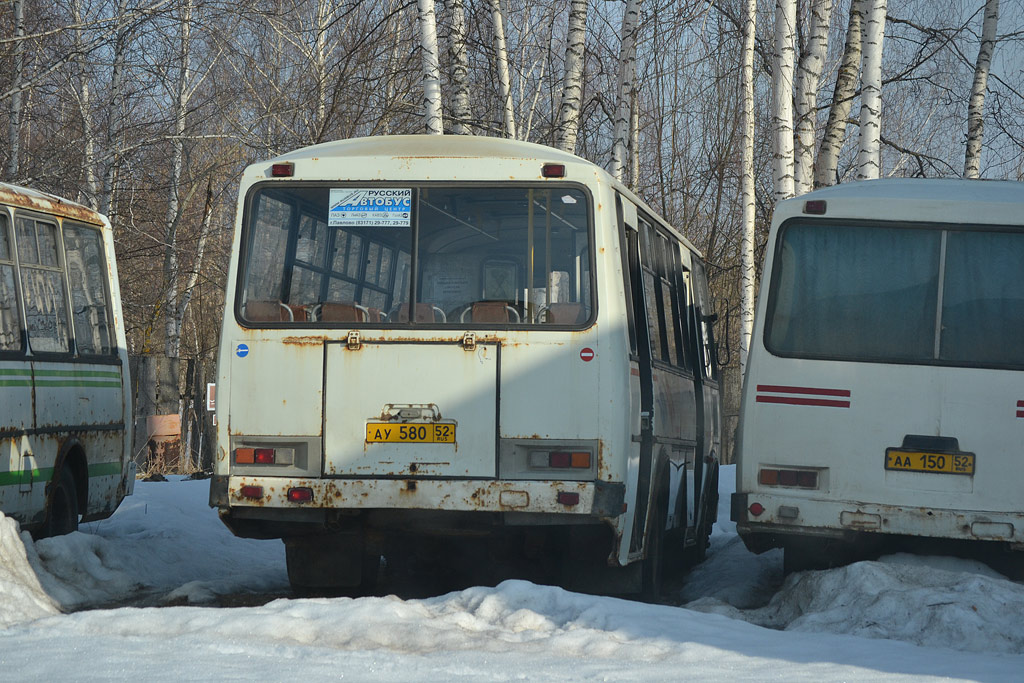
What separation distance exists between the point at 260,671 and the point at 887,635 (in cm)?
367

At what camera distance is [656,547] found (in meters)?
10.3

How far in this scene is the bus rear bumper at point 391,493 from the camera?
8.46 meters

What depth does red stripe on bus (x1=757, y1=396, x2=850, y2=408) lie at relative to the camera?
9.25 meters

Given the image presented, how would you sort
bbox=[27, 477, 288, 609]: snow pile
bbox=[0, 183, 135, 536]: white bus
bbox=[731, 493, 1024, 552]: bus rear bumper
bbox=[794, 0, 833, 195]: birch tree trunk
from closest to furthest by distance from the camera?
bbox=[731, 493, 1024, 552]: bus rear bumper → bbox=[27, 477, 288, 609]: snow pile → bbox=[0, 183, 135, 536]: white bus → bbox=[794, 0, 833, 195]: birch tree trunk

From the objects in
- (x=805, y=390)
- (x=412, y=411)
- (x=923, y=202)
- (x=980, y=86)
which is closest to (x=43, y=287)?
(x=412, y=411)

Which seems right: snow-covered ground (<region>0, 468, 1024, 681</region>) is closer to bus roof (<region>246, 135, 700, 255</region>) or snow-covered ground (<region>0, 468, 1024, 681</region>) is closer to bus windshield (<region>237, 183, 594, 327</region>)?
bus windshield (<region>237, 183, 594, 327</region>)

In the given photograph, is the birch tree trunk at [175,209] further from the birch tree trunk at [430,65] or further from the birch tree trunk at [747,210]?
the birch tree trunk at [430,65]

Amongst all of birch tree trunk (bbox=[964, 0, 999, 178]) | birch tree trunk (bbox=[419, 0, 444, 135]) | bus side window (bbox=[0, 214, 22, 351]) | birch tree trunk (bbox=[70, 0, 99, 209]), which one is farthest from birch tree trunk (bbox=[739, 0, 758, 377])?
bus side window (bbox=[0, 214, 22, 351])

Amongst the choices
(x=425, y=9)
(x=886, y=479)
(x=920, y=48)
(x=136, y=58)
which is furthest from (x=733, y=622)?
(x=136, y=58)

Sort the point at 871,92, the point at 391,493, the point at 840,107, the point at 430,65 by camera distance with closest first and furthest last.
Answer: the point at 391,493, the point at 430,65, the point at 871,92, the point at 840,107

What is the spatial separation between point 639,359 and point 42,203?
200 inches

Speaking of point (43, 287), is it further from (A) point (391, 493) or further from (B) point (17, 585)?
(A) point (391, 493)

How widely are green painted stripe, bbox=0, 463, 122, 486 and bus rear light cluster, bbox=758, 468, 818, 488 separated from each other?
5.19 m

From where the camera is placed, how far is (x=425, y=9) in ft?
52.2
